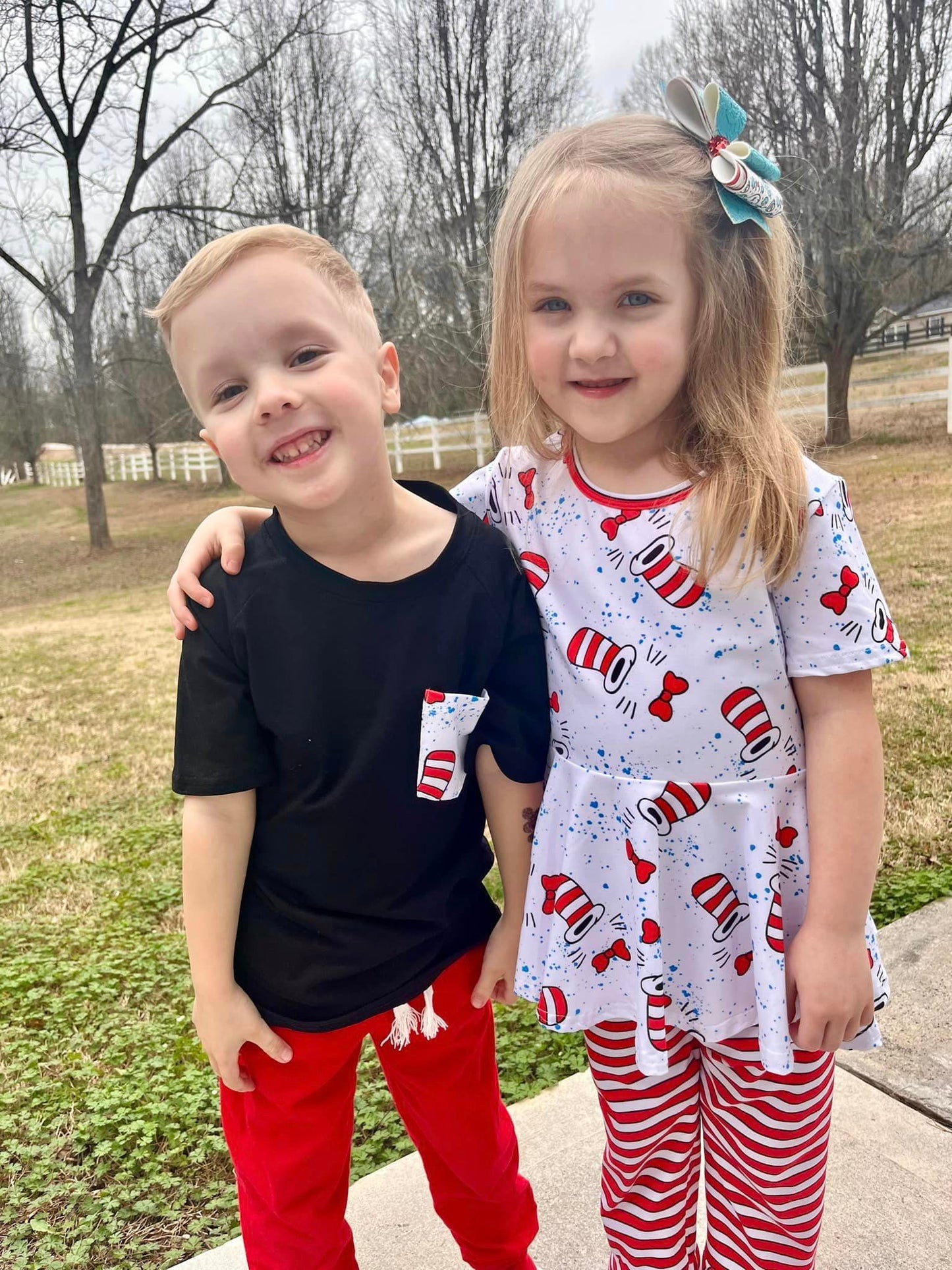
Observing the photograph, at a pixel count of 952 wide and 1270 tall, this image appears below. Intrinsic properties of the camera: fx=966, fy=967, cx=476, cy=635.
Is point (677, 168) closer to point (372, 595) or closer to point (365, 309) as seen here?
point (365, 309)

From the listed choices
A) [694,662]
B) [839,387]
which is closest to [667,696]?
[694,662]

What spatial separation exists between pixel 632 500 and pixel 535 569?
0.17m

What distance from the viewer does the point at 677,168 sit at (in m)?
1.17

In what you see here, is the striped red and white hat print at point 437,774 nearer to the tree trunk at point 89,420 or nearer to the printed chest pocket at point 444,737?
the printed chest pocket at point 444,737

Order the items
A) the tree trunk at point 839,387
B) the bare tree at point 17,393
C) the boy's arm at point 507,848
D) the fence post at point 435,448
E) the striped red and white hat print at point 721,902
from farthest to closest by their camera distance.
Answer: the bare tree at point 17,393 → the fence post at point 435,448 → the tree trunk at point 839,387 → the boy's arm at point 507,848 → the striped red and white hat print at point 721,902

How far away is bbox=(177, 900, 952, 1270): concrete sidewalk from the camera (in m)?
1.56

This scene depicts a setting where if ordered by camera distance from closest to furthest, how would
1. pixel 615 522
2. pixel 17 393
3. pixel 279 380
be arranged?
1. pixel 279 380
2. pixel 615 522
3. pixel 17 393

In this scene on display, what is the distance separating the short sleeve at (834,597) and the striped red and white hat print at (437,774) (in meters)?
0.46

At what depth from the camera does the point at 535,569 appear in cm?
131

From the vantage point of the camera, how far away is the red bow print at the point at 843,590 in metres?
→ 1.13

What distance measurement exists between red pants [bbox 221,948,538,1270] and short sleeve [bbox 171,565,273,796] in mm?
357

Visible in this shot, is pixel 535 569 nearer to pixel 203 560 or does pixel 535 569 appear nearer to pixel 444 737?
pixel 444 737

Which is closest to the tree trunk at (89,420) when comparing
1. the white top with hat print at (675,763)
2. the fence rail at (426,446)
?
the fence rail at (426,446)

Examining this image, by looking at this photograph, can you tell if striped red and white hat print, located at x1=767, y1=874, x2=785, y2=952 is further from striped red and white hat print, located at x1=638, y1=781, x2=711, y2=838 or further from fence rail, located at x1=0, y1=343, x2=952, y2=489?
fence rail, located at x1=0, y1=343, x2=952, y2=489
